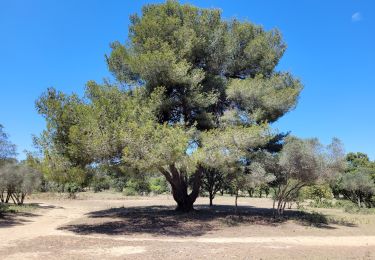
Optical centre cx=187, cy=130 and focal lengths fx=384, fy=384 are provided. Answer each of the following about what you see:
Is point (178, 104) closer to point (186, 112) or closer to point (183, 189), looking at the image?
point (186, 112)

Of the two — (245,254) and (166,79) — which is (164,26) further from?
(245,254)

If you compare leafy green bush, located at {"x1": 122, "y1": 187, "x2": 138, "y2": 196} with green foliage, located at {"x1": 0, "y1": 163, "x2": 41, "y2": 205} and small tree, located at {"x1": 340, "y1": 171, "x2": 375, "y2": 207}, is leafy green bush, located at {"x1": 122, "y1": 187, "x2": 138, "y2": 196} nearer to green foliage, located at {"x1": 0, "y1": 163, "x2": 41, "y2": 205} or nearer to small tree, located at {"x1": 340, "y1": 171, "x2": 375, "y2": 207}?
green foliage, located at {"x1": 0, "y1": 163, "x2": 41, "y2": 205}

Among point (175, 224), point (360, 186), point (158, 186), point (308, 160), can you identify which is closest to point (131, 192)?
point (158, 186)

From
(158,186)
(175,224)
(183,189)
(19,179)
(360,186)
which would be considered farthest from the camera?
(158,186)

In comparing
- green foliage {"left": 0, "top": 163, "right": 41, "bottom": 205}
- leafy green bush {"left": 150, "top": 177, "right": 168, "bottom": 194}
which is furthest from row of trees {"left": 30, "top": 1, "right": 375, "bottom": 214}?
leafy green bush {"left": 150, "top": 177, "right": 168, "bottom": 194}

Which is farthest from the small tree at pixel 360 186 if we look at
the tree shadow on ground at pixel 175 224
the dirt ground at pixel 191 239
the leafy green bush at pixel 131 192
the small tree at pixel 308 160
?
the leafy green bush at pixel 131 192

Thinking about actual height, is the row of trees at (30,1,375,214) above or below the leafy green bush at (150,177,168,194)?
above

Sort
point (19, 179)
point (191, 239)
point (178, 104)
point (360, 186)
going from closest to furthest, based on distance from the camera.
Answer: point (191, 239) → point (178, 104) → point (19, 179) → point (360, 186)

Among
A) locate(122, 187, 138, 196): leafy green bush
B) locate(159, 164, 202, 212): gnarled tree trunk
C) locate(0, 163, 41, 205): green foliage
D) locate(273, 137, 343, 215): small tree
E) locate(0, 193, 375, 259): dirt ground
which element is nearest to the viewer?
locate(0, 193, 375, 259): dirt ground

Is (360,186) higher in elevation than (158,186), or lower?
higher

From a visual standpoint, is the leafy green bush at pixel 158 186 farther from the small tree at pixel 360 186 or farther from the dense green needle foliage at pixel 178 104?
the dense green needle foliage at pixel 178 104

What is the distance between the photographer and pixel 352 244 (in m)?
14.6

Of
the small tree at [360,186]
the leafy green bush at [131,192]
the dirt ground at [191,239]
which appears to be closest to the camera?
the dirt ground at [191,239]

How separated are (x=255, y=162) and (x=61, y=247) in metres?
11.8
